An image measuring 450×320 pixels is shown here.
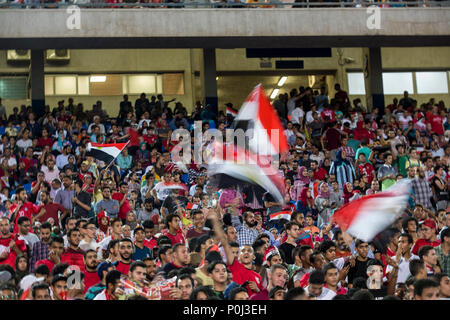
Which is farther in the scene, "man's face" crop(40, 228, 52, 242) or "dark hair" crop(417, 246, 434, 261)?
"man's face" crop(40, 228, 52, 242)

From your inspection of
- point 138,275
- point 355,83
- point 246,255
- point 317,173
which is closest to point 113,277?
point 138,275

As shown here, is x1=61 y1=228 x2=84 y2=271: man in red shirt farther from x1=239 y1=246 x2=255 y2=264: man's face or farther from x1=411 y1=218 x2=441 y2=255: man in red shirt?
x1=411 y1=218 x2=441 y2=255: man in red shirt

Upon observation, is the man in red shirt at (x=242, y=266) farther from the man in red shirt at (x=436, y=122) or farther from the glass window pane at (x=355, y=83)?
the glass window pane at (x=355, y=83)

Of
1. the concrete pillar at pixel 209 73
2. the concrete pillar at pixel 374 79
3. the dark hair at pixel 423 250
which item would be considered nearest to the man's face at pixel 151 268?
the dark hair at pixel 423 250

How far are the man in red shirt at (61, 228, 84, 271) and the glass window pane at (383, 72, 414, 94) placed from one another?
18604 millimetres

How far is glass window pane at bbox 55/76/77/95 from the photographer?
25781mm

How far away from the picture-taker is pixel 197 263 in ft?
32.5

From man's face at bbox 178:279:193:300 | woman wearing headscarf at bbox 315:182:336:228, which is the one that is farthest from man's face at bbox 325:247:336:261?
woman wearing headscarf at bbox 315:182:336:228

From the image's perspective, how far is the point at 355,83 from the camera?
2709 cm

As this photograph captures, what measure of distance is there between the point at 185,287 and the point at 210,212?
122 inches

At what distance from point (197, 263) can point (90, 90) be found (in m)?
16.8

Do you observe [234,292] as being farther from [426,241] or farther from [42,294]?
[426,241]
